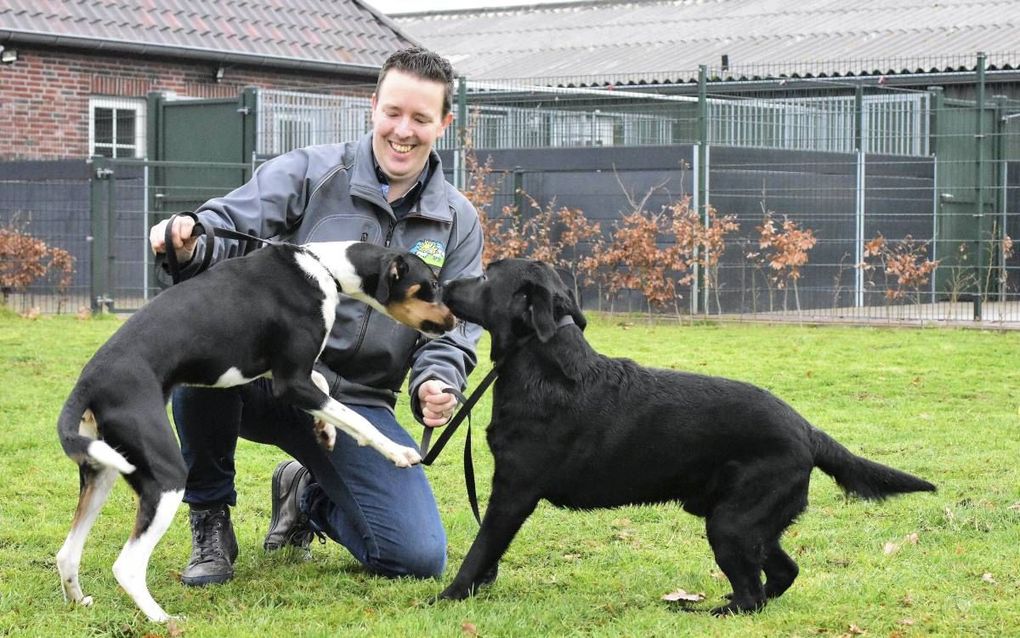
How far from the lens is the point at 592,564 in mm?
5043

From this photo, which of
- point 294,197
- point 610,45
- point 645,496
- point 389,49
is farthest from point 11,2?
point 645,496

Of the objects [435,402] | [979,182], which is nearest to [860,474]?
[435,402]

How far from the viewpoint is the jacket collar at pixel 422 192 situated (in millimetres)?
5035

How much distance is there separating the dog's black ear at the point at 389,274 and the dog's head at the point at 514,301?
0.57ft

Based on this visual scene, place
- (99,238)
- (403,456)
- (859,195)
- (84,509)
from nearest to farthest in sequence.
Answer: (84,509), (403,456), (99,238), (859,195)

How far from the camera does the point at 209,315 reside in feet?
14.1

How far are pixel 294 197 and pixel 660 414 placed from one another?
1.59 meters

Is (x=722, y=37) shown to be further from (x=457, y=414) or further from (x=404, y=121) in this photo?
(x=457, y=414)

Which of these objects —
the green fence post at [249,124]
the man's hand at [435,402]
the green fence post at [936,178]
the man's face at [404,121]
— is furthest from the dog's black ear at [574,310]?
the green fence post at [249,124]

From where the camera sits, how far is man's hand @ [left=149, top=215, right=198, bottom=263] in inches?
176

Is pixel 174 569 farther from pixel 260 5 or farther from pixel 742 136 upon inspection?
pixel 260 5

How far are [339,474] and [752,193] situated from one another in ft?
35.8

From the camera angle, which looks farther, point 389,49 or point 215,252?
point 389,49

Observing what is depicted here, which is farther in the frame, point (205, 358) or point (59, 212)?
point (59, 212)
